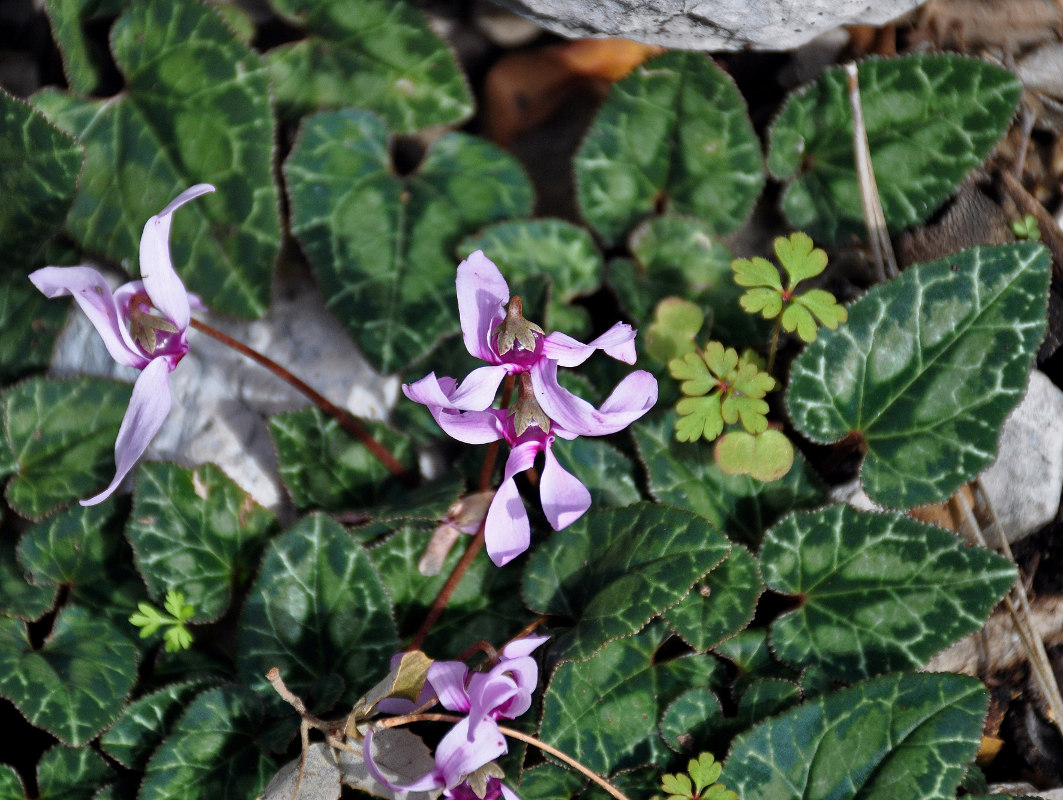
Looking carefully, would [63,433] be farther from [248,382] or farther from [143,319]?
[143,319]

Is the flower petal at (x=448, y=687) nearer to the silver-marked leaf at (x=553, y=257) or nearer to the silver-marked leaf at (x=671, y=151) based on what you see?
the silver-marked leaf at (x=553, y=257)

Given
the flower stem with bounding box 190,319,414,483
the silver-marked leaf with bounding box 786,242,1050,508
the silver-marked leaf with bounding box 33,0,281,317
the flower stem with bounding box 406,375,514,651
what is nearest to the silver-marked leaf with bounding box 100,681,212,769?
the flower stem with bounding box 406,375,514,651

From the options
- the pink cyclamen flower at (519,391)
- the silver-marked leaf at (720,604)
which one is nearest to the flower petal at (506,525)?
the pink cyclamen flower at (519,391)

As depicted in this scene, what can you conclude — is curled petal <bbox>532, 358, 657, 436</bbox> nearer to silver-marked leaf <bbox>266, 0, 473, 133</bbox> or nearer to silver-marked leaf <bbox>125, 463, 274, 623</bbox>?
silver-marked leaf <bbox>125, 463, 274, 623</bbox>

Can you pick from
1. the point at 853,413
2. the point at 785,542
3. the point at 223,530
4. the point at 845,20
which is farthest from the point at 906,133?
the point at 223,530

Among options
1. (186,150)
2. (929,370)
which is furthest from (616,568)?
(186,150)

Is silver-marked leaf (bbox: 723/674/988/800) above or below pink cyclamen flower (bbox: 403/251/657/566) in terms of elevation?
below
